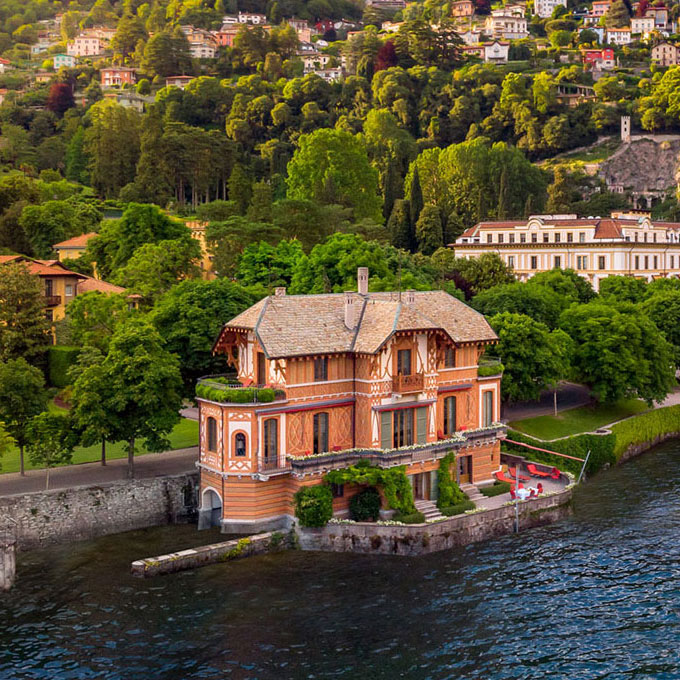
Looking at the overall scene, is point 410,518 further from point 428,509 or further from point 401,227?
point 401,227

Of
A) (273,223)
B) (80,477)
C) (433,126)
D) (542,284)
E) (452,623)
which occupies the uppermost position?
(433,126)

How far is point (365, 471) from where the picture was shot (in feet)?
158

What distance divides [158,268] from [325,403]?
30.0 meters

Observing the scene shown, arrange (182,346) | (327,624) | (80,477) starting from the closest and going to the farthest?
(327,624) < (80,477) < (182,346)

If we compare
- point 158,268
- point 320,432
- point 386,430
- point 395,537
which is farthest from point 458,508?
point 158,268

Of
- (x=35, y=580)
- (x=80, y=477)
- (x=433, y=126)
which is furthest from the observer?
(x=433, y=126)

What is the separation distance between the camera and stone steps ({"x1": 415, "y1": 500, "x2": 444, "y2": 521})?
48.8 m

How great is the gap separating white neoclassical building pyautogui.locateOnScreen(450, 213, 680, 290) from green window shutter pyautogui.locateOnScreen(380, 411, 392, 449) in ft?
197

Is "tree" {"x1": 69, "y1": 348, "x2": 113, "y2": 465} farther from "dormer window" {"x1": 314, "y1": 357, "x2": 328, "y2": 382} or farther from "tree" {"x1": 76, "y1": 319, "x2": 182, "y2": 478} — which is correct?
"dormer window" {"x1": 314, "y1": 357, "x2": 328, "y2": 382}

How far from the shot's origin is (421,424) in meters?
51.2

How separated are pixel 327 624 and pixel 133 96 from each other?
563ft

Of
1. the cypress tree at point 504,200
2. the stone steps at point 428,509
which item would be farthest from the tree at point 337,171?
the stone steps at point 428,509

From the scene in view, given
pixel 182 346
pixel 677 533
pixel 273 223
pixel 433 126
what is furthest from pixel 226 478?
pixel 433 126

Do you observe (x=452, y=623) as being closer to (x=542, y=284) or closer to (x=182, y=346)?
(x=182, y=346)
